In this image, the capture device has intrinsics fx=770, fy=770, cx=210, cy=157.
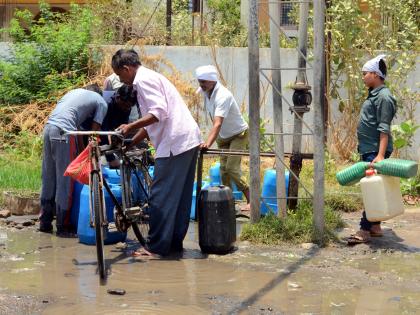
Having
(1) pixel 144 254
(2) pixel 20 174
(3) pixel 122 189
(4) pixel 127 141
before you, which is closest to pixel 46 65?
(2) pixel 20 174

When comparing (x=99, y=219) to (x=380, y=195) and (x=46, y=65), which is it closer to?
(x=380, y=195)

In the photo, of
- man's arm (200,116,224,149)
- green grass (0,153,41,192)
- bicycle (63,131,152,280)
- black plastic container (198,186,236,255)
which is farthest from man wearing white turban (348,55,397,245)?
green grass (0,153,41,192)

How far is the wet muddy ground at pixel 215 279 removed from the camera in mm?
5695

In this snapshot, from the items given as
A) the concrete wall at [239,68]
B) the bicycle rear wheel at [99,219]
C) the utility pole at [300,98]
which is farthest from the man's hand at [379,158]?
the concrete wall at [239,68]

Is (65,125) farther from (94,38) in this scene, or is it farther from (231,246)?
(94,38)

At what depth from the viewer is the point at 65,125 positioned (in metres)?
7.83

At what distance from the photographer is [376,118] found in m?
7.54

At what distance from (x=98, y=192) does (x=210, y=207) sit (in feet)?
3.98

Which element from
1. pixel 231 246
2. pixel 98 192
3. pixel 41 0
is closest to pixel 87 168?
pixel 98 192

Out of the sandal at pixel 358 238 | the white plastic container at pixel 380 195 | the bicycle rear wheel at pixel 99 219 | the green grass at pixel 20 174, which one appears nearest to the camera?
Result: the bicycle rear wheel at pixel 99 219

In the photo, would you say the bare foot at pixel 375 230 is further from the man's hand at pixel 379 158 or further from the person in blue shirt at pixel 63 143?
the person in blue shirt at pixel 63 143

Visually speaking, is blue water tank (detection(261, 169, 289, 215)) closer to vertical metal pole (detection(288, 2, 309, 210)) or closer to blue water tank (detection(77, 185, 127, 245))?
vertical metal pole (detection(288, 2, 309, 210))

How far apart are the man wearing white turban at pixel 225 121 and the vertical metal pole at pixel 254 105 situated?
2.19ft

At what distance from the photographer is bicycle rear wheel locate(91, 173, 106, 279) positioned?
251 inches
